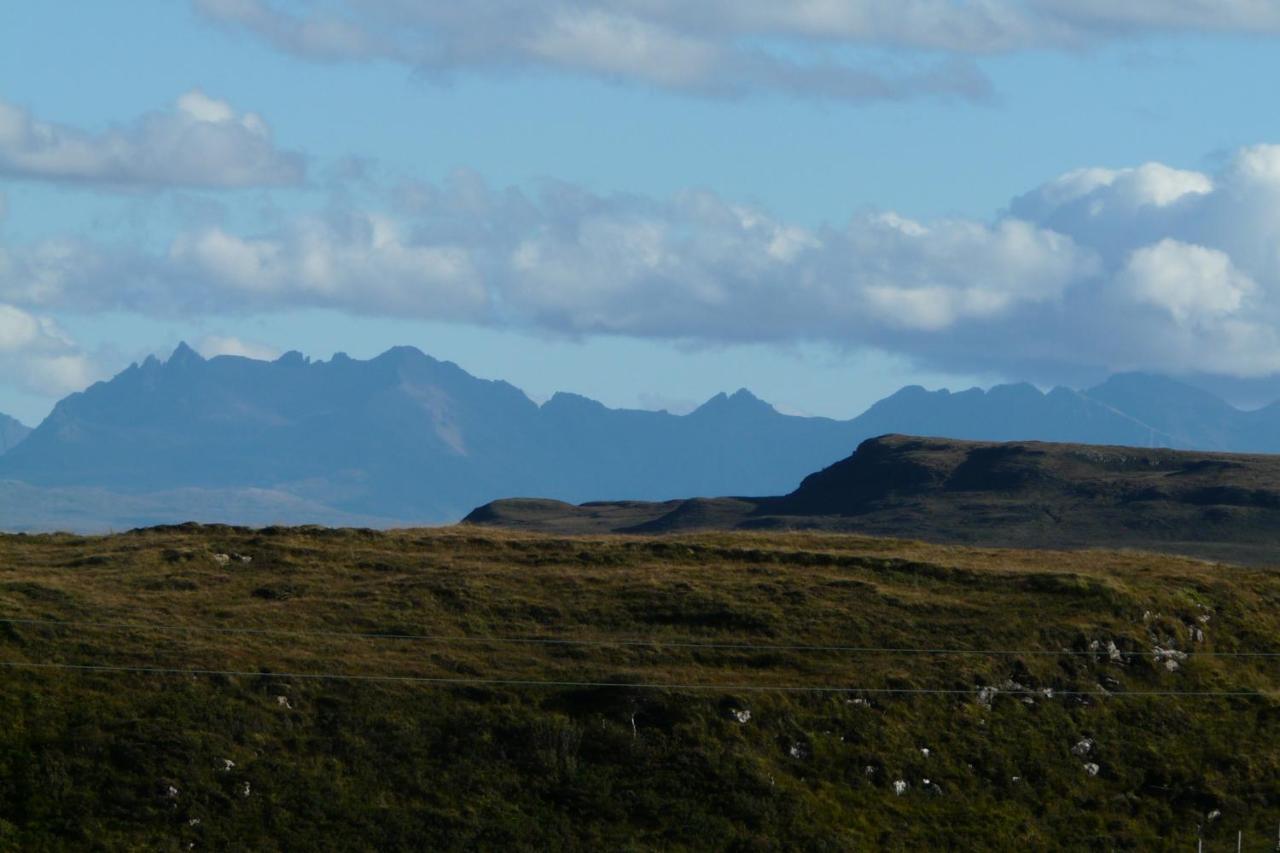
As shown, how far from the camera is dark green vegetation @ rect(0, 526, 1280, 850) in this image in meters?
57.7

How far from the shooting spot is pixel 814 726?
64.3 metres

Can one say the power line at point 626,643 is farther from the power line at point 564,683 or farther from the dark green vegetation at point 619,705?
the power line at point 564,683

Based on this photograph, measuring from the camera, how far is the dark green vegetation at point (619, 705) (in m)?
57.7

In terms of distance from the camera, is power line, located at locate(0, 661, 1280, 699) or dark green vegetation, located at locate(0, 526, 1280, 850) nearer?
dark green vegetation, located at locate(0, 526, 1280, 850)

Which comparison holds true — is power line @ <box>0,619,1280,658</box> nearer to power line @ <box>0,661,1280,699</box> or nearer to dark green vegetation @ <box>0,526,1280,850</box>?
dark green vegetation @ <box>0,526,1280,850</box>

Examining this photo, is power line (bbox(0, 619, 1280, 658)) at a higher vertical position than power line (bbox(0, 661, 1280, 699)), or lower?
higher

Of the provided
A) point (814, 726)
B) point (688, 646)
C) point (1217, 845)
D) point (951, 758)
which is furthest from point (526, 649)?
point (1217, 845)

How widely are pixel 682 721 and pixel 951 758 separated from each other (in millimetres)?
9052

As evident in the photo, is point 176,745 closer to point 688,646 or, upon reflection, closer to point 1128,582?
point 688,646

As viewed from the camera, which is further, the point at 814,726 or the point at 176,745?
the point at 814,726

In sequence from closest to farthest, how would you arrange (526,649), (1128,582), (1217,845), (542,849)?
(542,849), (1217,845), (526,649), (1128,582)

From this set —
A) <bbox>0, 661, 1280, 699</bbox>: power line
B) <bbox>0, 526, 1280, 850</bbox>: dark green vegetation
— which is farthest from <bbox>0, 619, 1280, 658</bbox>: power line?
<bbox>0, 661, 1280, 699</bbox>: power line

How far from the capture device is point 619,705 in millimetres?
63625

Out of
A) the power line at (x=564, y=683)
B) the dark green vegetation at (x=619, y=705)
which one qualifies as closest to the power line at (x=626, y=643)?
the dark green vegetation at (x=619, y=705)
